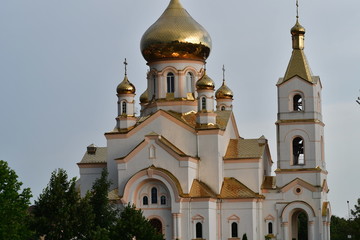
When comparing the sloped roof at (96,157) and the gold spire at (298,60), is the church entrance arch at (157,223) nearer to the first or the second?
the sloped roof at (96,157)

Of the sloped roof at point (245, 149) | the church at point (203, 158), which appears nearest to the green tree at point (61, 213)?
the church at point (203, 158)

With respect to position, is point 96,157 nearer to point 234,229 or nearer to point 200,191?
point 200,191

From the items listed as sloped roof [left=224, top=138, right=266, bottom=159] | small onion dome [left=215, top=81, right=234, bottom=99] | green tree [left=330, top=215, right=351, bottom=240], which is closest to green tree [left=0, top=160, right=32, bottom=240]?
sloped roof [left=224, top=138, right=266, bottom=159]

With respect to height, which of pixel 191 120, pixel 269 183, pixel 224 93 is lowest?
pixel 269 183

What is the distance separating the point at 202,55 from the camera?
2010 inches

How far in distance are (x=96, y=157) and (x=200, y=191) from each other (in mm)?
6580

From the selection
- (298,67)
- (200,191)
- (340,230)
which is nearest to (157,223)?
(200,191)

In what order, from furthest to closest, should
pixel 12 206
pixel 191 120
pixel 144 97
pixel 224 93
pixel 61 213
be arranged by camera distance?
pixel 224 93 → pixel 144 97 → pixel 191 120 → pixel 61 213 → pixel 12 206

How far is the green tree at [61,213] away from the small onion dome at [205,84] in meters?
8.96

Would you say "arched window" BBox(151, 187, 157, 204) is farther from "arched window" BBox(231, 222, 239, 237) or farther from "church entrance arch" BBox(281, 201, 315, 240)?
"church entrance arch" BBox(281, 201, 315, 240)

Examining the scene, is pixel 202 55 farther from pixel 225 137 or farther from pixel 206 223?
pixel 206 223

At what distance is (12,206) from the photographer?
38375 millimetres

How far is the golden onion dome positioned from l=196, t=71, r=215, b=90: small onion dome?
2.77 m

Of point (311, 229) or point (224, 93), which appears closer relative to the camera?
point (311, 229)
